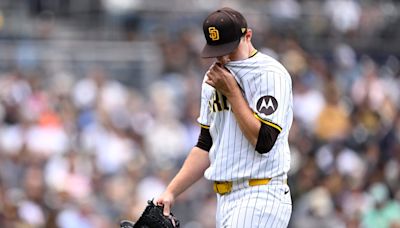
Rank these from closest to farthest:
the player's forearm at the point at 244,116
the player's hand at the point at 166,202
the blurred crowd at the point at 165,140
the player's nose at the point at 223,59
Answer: the player's forearm at the point at 244,116
the player's nose at the point at 223,59
the player's hand at the point at 166,202
the blurred crowd at the point at 165,140

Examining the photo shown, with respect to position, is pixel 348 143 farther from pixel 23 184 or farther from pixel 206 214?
pixel 23 184

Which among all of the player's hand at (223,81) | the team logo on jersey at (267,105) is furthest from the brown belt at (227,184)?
the player's hand at (223,81)

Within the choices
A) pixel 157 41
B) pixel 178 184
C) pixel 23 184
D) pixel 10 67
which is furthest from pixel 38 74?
pixel 178 184

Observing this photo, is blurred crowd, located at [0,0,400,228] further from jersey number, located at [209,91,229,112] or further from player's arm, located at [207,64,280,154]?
player's arm, located at [207,64,280,154]

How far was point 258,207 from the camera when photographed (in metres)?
6.61

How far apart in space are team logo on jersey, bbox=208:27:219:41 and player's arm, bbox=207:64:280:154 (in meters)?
0.17

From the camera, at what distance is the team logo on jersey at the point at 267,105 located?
21.4 feet

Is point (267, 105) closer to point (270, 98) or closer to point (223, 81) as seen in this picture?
point (270, 98)

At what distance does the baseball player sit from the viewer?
649cm

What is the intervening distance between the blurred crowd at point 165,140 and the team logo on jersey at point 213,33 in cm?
574

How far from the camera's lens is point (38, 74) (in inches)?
637

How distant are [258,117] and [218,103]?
0.34m

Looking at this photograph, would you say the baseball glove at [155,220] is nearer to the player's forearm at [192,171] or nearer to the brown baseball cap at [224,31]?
the player's forearm at [192,171]

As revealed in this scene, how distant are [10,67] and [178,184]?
9.98m
